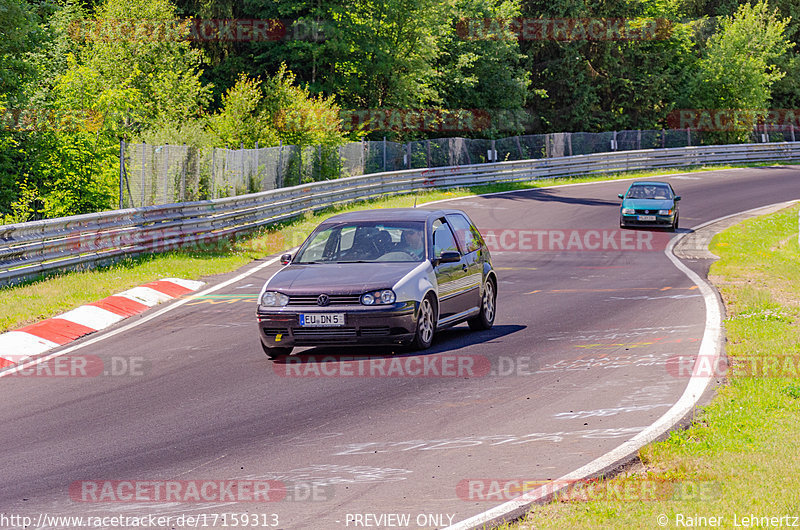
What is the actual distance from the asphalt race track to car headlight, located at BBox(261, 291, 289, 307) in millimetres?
Answer: 664

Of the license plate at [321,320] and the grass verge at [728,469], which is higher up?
the license plate at [321,320]

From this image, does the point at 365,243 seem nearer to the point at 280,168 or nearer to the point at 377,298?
the point at 377,298

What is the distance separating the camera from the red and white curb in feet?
39.9

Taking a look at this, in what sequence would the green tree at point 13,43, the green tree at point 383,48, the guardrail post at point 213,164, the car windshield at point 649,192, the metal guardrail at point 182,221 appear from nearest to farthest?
the metal guardrail at point 182,221
the guardrail post at point 213,164
the green tree at point 13,43
the car windshield at point 649,192
the green tree at point 383,48

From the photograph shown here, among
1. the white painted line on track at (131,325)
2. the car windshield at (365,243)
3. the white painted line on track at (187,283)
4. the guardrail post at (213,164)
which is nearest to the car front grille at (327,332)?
the car windshield at (365,243)

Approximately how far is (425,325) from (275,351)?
1.72m

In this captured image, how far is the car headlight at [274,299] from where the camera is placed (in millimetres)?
10945

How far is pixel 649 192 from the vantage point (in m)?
29.3

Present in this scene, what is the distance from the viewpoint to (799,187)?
42.8m

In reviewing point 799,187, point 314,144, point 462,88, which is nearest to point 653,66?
point 462,88

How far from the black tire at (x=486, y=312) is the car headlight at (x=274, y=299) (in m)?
3.03

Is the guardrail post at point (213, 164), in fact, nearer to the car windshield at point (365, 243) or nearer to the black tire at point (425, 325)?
the car windshield at point (365, 243)

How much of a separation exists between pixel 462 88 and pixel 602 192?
1700 centimetres

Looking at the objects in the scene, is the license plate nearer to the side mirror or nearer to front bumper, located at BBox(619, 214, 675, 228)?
the side mirror
